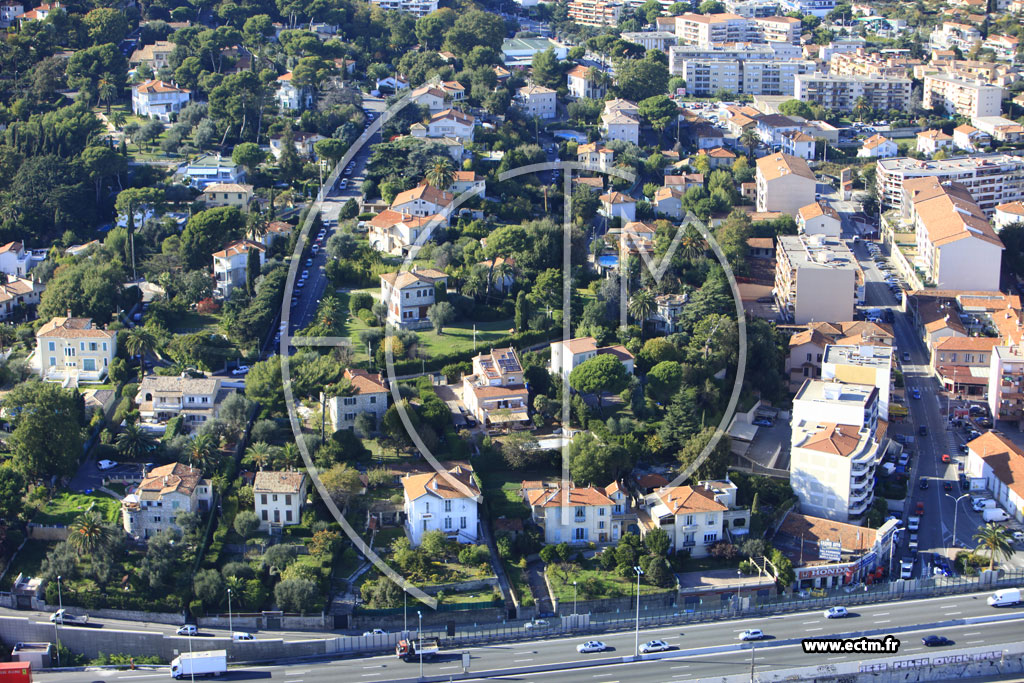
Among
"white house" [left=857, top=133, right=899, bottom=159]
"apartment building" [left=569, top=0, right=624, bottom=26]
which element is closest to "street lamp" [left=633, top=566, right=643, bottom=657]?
"white house" [left=857, top=133, right=899, bottom=159]

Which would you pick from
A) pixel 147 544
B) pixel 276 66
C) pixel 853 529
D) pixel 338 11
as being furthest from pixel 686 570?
pixel 338 11

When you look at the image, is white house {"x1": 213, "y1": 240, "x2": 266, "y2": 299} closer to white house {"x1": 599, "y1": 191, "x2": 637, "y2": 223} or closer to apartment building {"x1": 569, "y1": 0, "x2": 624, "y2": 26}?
white house {"x1": 599, "y1": 191, "x2": 637, "y2": 223}

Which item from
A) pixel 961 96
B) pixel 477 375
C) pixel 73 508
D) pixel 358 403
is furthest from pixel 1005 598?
pixel 961 96

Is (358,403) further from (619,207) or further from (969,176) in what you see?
(969,176)

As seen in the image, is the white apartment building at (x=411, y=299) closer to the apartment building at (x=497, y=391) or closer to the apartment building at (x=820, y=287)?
the apartment building at (x=497, y=391)

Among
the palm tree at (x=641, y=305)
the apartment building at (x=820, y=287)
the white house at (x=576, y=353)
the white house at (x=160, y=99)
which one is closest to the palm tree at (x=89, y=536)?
the white house at (x=576, y=353)

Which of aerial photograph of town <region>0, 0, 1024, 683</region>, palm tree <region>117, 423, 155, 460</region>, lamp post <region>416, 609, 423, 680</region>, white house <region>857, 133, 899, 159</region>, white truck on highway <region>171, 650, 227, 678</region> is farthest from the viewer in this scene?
white house <region>857, 133, 899, 159</region>

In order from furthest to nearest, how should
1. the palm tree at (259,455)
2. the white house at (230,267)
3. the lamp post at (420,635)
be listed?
the white house at (230,267) < the palm tree at (259,455) < the lamp post at (420,635)
